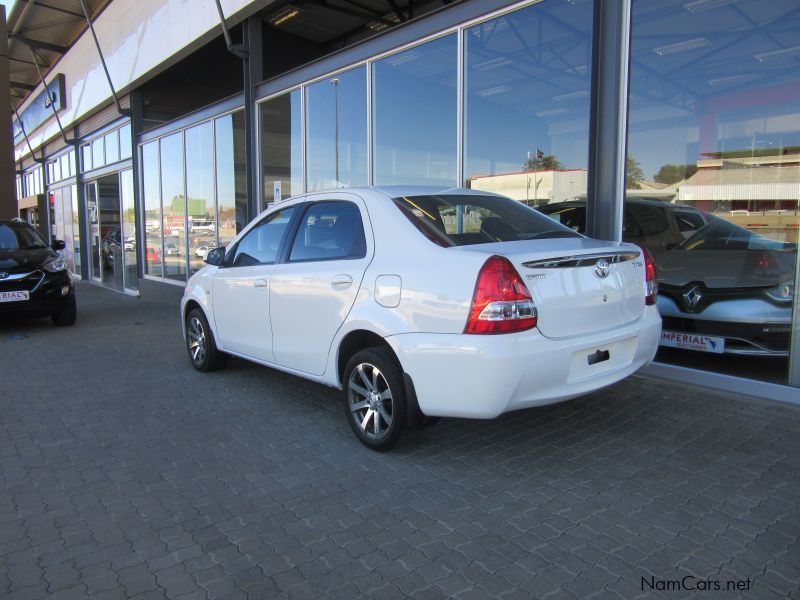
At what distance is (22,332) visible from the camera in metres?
8.94

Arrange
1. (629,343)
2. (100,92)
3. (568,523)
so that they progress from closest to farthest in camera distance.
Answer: (568,523) < (629,343) < (100,92)

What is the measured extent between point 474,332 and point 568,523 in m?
1.05

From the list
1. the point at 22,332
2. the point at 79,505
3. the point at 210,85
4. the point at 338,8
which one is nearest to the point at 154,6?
the point at 210,85

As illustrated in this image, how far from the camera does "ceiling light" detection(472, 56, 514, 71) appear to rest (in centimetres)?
752

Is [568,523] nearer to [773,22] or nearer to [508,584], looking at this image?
[508,584]

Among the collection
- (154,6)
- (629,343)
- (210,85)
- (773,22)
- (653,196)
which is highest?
(154,6)

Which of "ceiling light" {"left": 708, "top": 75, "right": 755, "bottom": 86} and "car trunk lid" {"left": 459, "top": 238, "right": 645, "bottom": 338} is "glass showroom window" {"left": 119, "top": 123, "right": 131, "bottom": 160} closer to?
"ceiling light" {"left": 708, "top": 75, "right": 755, "bottom": 86}

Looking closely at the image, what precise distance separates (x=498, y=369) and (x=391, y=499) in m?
0.91

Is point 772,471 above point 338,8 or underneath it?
underneath

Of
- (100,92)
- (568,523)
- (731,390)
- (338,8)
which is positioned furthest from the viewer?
(100,92)

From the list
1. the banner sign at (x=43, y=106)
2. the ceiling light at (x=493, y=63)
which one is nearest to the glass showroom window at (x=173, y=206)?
the ceiling light at (x=493, y=63)

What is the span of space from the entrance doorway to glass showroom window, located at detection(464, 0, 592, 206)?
35.8 feet

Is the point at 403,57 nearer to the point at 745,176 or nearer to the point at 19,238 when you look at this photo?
the point at 745,176

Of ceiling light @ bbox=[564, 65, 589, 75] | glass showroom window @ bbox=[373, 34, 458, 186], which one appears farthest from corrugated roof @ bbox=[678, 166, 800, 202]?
glass showroom window @ bbox=[373, 34, 458, 186]
